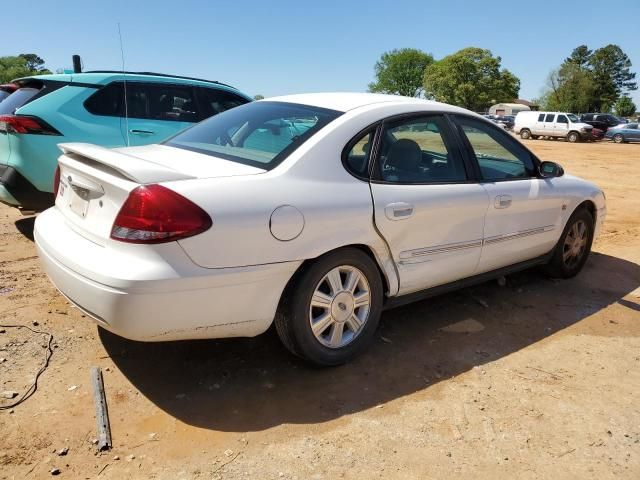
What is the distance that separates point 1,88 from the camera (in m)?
6.00

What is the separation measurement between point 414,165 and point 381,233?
68 cm

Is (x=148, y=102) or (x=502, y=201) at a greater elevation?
(x=148, y=102)

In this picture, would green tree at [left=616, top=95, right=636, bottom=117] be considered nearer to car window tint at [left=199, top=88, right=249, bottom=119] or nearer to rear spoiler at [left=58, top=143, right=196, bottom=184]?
car window tint at [left=199, top=88, right=249, bottom=119]

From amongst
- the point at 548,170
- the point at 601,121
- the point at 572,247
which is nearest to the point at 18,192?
the point at 548,170

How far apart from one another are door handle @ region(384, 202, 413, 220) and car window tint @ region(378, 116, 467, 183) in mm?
172

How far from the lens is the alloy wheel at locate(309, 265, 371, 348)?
9.47 ft

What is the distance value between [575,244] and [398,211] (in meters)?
2.58

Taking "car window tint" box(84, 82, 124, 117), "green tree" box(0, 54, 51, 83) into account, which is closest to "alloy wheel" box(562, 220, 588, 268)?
"car window tint" box(84, 82, 124, 117)

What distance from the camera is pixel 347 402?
9.05 ft

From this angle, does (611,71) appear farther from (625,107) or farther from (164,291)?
A: (164,291)

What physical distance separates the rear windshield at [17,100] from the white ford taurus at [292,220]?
2.42 meters

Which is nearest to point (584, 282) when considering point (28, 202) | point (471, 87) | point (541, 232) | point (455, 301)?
point (541, 232)

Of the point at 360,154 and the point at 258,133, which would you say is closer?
the point at 360,154

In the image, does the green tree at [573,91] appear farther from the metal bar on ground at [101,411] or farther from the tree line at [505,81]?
the metal bar on ground at [101,411]
